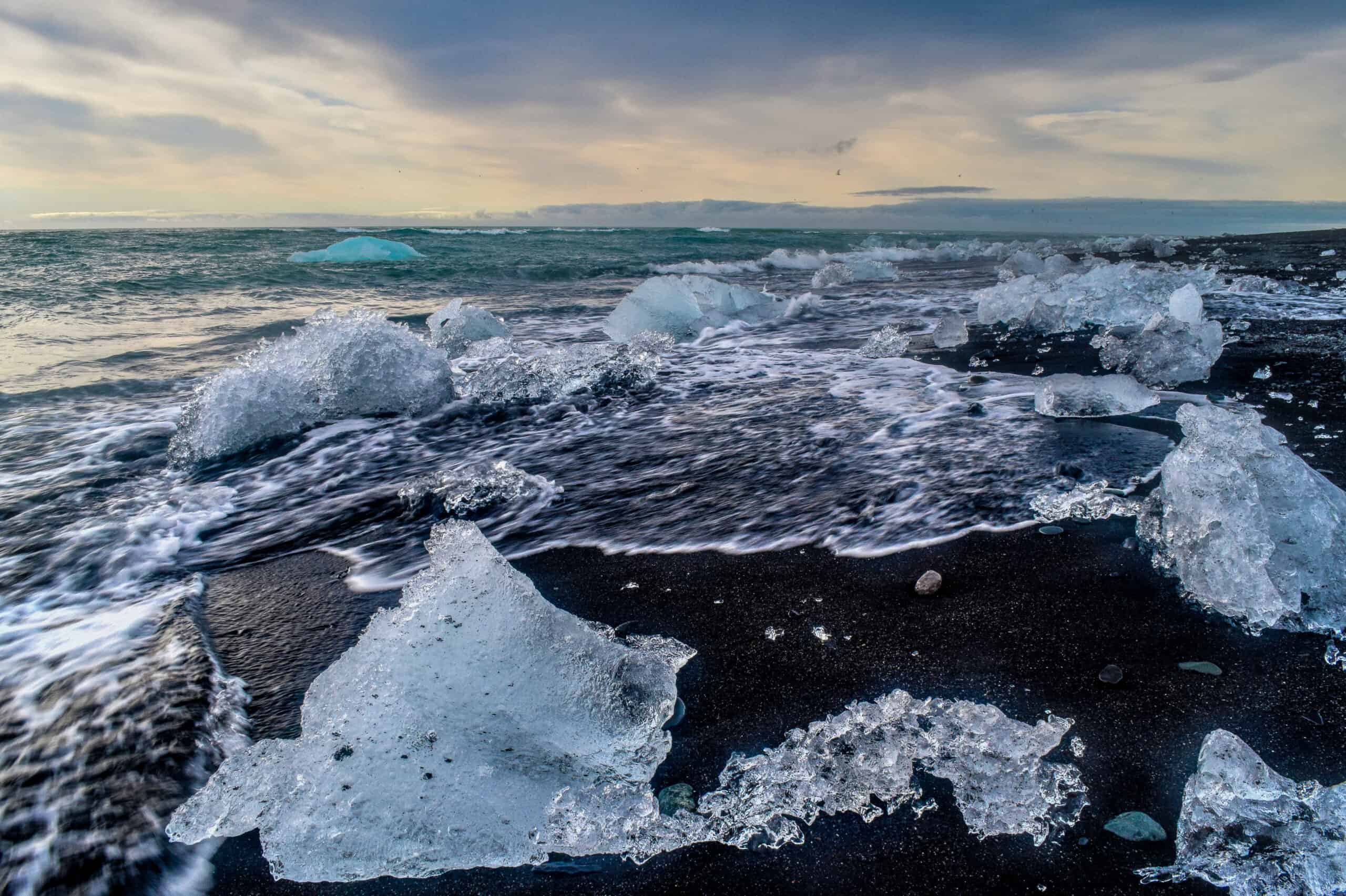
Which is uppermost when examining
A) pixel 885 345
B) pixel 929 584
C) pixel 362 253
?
pixel 362 253

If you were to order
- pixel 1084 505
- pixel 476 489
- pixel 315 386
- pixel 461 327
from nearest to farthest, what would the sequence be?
pixel 1084 505 → pixel 476 489 → pixel 315 386 → pixel 461 327

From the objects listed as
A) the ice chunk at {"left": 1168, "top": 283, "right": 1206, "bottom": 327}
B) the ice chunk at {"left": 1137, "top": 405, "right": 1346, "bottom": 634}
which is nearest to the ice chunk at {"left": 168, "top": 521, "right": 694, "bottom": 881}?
the ice chunk at {"left": 1137, "top": 405, "right": 1346, "bottom": 634}

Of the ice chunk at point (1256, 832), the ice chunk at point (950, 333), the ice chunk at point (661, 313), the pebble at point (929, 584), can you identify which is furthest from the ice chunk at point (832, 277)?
the ice chunk at point (1256, 832)

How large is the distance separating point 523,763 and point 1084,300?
726cm

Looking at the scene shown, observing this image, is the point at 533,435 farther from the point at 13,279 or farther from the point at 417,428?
the point at 13,279

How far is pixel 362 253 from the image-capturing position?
59.3ft

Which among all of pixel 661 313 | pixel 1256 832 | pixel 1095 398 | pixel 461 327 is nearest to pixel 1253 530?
pixel 1256 832

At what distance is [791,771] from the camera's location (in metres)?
1.43

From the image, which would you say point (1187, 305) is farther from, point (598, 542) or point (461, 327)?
point (461, 327)

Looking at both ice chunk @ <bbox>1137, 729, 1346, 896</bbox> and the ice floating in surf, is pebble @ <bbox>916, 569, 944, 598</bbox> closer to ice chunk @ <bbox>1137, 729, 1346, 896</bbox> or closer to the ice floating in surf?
the ice floating in surf

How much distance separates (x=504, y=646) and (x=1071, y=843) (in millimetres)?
1227

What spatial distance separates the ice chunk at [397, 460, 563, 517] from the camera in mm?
2945

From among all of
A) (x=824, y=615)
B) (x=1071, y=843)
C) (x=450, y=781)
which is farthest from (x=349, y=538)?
(x=1071, y=843)

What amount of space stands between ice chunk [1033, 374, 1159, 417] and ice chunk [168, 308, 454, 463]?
12.8 ft
